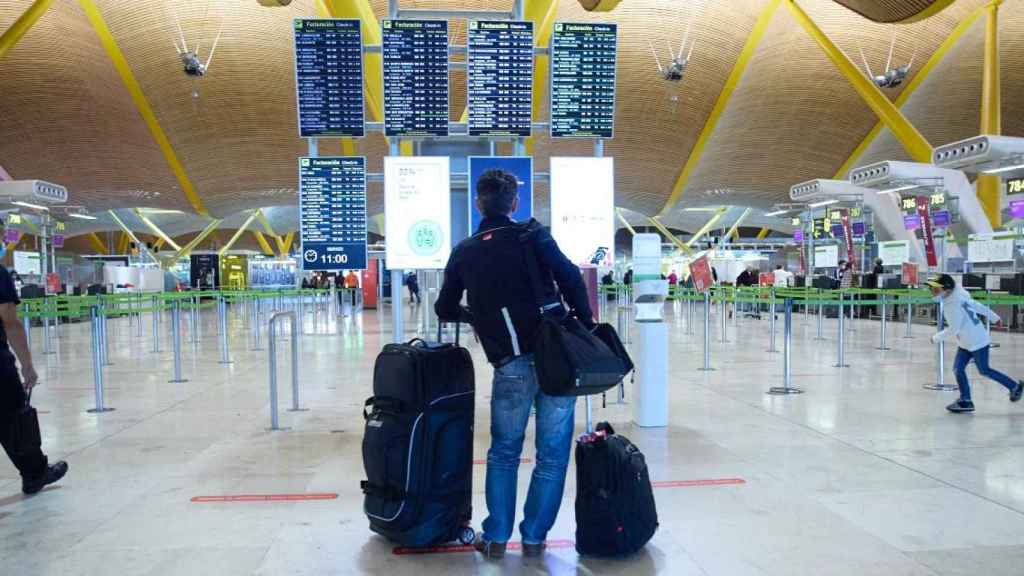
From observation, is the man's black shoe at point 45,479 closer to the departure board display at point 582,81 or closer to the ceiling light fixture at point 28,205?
the departure board display at point 582,81

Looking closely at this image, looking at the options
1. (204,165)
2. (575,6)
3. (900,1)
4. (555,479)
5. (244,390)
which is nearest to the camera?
(555,479)

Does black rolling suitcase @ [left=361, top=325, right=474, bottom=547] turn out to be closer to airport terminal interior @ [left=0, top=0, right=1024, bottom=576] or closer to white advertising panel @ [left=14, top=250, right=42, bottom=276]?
airport terminal interior @ [left=0, top=0, right=1024, bottom=576]

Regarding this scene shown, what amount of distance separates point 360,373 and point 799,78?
2729 centimetres

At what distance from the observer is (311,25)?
6363 mm

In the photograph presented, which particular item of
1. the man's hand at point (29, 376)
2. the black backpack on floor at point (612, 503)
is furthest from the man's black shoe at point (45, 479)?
the black backpack on floor at point (612, 503)

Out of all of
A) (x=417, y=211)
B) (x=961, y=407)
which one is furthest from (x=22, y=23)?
(x=961, y=407)

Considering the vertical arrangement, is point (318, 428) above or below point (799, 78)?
below

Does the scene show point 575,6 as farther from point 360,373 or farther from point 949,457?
point 949,457

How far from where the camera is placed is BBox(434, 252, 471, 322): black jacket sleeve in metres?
3.38

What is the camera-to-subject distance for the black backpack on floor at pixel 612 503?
10.8 ft

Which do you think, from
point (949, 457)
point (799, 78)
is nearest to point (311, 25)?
point (949, 457)

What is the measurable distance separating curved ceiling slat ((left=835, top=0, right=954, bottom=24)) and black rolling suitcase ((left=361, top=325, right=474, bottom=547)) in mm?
16967

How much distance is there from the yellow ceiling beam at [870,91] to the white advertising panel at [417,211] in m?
25.6

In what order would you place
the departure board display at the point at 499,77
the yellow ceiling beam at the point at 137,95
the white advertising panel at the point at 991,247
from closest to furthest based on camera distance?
the departure board display at the point at 499,77 < the white advertising panel at the point at 991,247 < the yellow ceiling beam at the point at 137,95
